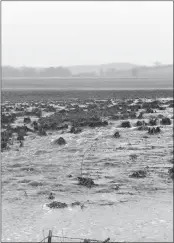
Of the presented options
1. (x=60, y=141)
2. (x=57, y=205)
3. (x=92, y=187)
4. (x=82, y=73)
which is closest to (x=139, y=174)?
(x=92, y=187)

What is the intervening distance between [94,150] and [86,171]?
9.62 feet

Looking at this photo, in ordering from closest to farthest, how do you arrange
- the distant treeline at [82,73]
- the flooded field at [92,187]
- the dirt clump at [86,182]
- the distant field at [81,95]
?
the flooded field at [92,187] → the dirt clump at [86,182] → the distant field at [81,95] → the distant treeline at [82,73]

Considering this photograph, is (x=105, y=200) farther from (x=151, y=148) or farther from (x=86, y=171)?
(x=151, y=148)

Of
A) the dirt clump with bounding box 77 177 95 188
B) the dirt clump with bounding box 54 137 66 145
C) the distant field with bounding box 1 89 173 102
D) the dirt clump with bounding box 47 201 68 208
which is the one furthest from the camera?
the distant field with bounding box 1 89 173 102

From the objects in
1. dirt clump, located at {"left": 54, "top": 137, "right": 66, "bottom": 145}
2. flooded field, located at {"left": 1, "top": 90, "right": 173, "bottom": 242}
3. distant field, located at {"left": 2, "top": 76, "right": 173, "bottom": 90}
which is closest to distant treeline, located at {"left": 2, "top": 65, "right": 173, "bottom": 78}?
distant field, located at {"left": 2, "top": 76, "right": 173, "bottom": 90}

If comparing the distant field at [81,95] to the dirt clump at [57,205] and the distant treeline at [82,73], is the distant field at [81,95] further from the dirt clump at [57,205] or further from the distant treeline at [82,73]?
the distant treeline at [82,73]

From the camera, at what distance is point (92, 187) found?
389 inches

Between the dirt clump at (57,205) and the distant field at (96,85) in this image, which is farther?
the distant field at (96,85)

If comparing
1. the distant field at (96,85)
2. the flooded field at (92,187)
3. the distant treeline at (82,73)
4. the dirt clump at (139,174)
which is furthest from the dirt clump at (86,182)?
the distant treeline at (82,73)

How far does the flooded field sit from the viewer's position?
24.4ft

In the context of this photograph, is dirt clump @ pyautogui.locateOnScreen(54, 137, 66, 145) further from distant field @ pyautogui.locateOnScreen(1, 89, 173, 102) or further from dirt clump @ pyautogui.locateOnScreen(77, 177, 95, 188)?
distant field @ pyautogui.locateOnScreen(1, 89, 173, 102)

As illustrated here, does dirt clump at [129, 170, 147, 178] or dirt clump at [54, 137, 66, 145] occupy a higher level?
dirt clump at [54, 137, 66, 145]

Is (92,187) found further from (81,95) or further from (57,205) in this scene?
(81,95)

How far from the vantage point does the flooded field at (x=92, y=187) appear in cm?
743
